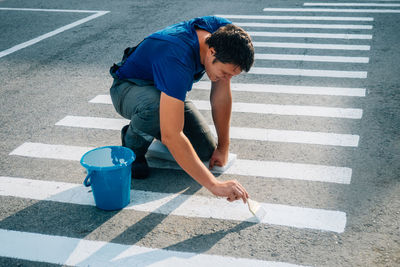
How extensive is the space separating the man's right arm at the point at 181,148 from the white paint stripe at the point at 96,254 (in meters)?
0.43

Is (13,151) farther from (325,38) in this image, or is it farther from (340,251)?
(325,38)

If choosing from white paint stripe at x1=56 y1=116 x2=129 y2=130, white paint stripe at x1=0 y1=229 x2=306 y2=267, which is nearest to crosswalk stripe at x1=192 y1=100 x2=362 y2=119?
white paint stripe at x1=56 y1=116 x2=129 y2=130

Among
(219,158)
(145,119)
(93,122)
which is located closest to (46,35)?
(93,122)

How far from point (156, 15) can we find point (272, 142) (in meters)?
6.51

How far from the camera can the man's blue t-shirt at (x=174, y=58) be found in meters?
2.90

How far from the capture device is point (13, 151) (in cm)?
429

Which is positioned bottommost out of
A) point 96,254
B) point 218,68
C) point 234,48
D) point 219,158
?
point 96,254

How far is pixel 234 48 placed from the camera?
2811mm

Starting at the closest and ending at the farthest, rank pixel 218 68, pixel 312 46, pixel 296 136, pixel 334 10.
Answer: pixel 218 68
pixel 296 136
pixel 312 46
pixel 334 10

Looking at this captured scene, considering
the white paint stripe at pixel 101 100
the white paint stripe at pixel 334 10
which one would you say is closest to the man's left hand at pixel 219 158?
the white paint stripe at pixel 101 100

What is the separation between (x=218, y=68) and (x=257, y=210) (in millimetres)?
1064

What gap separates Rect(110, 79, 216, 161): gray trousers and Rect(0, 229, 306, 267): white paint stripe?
0.97 m

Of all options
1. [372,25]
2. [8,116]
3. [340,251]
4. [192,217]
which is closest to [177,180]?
[192,217]

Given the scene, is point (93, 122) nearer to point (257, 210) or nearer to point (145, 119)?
point (145, 119)
